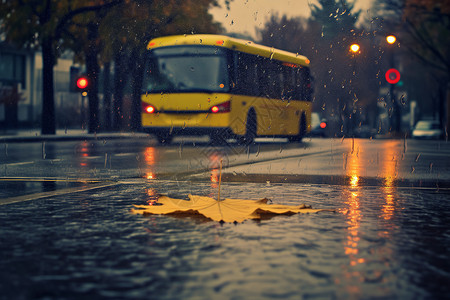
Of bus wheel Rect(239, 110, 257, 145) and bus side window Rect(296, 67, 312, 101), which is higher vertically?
bus side window Rect(296, 67, 312, 101)

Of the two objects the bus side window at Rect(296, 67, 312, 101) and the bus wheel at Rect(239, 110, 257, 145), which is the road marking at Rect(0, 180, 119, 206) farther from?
the bus side window at Rect(296, 67, 312, 101)

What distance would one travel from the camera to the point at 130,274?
5949 millimetres

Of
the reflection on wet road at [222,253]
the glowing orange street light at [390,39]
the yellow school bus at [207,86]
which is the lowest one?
the reflection on wet road at [222,253]

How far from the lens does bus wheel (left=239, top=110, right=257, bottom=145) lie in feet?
101

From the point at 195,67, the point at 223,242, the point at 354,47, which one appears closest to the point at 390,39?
the point at 354,47

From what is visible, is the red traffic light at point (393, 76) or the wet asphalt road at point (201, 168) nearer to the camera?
the wet asphalt road at point (201, 168)

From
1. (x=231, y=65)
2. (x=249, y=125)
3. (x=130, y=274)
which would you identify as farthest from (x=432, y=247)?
(x=249, y=125)

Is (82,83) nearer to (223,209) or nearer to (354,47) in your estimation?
(354,47)

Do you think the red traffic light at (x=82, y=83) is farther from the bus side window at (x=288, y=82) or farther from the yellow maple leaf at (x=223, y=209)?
the yellow maple leaf at (x=223, y=209)

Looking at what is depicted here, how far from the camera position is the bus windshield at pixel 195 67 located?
28.3m

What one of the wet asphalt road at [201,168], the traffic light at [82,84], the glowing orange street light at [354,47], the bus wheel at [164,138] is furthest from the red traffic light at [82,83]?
the wet asphalt road at [201,168]

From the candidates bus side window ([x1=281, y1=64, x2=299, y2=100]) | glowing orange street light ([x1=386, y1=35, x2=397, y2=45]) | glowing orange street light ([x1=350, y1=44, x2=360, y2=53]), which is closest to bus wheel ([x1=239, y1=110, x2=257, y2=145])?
bus side window ([x1=281, y1=64, x2=299, y2=100])

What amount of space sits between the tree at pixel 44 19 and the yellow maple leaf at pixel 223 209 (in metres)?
28.1

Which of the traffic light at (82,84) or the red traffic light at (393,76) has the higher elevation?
the red traffic light at (393,76)
